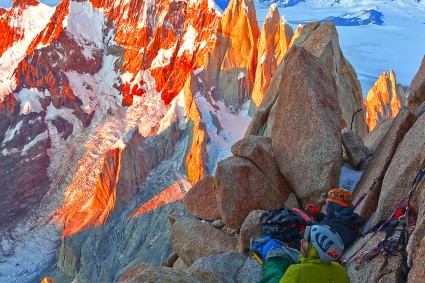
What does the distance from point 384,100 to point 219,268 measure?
194 feet

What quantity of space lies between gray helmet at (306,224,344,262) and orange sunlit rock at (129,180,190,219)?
57.8 m

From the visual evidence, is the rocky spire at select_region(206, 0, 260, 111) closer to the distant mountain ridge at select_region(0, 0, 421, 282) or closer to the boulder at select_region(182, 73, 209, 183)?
the distant mountain ridge at select_region(0, 0, 421, 282)

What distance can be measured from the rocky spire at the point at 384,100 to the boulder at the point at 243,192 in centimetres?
5007

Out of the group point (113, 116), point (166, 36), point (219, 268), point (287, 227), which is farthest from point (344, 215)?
point (166, 36)

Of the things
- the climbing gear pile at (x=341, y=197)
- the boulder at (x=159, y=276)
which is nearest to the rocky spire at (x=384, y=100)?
the climbing gear pile at (x=341, y=197)

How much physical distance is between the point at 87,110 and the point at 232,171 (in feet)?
270

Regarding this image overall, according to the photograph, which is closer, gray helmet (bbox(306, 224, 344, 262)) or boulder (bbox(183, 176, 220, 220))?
gray helmet (bbox(306, 224, 344, 262))

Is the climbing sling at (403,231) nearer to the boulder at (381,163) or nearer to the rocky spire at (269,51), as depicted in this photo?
the boulder at (381,163)

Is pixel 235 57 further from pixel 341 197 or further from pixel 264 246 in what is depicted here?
pixel 264 246

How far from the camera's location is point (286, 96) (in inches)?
651

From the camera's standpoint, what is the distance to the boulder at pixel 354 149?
15406 millimetres

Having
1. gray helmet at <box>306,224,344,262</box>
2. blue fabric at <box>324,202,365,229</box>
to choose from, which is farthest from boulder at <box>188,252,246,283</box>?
gray helmet at <box>306,224,344,262</box>

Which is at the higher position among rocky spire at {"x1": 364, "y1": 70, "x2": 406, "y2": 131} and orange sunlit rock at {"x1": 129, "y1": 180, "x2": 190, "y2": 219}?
rocky spire at {"x1": 364, "y1": 70, "x2": 406, "y2": 131}

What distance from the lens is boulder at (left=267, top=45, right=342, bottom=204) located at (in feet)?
47.6
